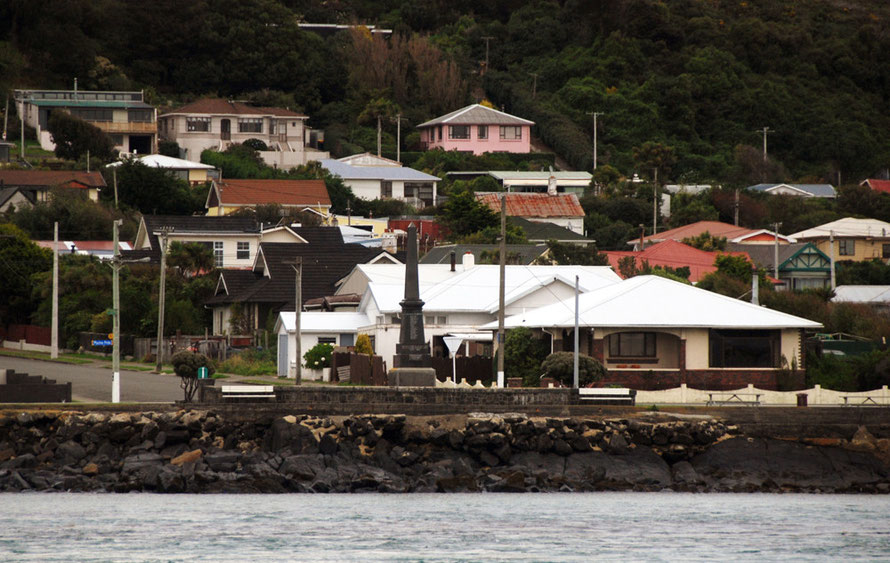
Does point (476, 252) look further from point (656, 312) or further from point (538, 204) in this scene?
point (538, 204)

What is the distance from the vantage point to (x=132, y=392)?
1930 inches

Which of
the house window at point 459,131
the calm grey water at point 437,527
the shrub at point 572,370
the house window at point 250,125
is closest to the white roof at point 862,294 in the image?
the shrub at point 572,370

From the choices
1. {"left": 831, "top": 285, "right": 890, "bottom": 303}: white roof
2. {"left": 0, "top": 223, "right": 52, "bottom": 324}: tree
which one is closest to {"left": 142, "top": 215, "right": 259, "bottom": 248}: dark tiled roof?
{"left": 0, "top": 223, "right": 52, "bottom": 324}: tree

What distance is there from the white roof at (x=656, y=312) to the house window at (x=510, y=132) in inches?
2813

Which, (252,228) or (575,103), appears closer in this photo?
(252,228)

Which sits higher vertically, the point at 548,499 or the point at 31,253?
the point at 31,253

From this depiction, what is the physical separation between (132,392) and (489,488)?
51.3 ft

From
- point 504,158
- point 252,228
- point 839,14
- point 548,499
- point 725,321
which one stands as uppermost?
point 839,14

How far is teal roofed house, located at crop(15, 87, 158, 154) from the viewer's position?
359 ft

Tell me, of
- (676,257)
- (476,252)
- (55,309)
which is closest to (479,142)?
(676,257)

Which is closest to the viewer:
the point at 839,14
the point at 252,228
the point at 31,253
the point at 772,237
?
the point at 31,253

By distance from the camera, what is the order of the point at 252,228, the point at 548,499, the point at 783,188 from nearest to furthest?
the point at 548,499, the point at 252,228, the point at 783,188

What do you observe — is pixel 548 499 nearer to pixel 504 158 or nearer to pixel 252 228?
pixel 252 228

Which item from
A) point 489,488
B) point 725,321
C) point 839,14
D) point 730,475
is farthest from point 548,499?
point 839,14
